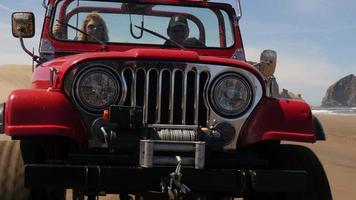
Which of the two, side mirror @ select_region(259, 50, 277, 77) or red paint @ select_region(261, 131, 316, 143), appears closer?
red paint @ select_region(261, 131, 316, 143)

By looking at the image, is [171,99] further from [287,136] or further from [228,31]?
[228,31]

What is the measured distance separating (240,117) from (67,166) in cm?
123

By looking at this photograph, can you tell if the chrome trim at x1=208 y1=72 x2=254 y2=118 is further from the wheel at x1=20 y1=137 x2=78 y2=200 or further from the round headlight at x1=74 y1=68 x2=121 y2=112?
the wheel at x1=20 y1=137 x2=78 y2=200

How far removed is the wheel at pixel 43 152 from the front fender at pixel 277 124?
124 centimetres

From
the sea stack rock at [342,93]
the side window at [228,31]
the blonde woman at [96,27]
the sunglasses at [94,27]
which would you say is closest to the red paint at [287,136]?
the side window at [228,31]

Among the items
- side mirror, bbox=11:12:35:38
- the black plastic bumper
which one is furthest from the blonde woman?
the black plastic bumper

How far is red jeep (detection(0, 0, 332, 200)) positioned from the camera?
12.6 feet

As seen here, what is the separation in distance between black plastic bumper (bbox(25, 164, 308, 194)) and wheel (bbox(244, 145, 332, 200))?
37 centimetres

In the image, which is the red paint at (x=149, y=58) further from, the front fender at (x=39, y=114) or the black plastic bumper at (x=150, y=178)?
the black plastic bumper at (x=150, y=178)

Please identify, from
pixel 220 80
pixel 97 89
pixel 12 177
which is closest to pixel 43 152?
pixel 12 177

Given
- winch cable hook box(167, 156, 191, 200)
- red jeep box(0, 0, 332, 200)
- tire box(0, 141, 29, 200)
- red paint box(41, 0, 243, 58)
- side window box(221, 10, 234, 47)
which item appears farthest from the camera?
side window box(221, 10, 234, 47)

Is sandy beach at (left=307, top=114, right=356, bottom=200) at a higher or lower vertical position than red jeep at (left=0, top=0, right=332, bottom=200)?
lower

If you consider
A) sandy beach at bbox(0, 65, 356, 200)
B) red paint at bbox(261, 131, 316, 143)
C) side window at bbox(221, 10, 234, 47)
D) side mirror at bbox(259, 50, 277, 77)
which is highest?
side window at bbox(221, 10, 234, 47)

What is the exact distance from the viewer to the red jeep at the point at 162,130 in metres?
3.85
